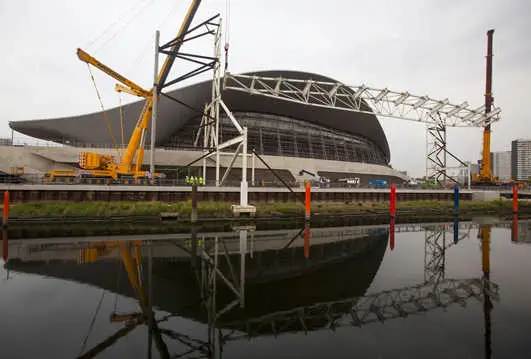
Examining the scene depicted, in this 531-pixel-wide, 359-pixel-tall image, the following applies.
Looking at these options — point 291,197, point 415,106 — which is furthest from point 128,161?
point 415,106

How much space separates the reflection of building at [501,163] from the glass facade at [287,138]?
163 m

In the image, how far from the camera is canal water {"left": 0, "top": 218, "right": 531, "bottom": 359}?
547 cm

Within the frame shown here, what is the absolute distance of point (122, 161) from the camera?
2578cm

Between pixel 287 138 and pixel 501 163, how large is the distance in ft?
611

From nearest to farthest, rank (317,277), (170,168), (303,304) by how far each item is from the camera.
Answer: (303,304) < (317,277) < (170,168)

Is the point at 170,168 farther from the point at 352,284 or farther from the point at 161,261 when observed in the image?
the point at 352,284

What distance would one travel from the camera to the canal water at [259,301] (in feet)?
18.0

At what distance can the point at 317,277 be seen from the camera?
9.73 meters

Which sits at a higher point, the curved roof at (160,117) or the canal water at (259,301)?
the curved roof at (160,117)

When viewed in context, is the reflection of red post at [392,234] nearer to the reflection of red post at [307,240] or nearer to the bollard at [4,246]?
the reflection of red post at [307,240]

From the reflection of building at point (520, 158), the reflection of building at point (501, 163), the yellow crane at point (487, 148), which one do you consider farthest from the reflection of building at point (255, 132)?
the reflection of building at point (501, 163)

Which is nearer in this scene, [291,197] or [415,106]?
[291,197]

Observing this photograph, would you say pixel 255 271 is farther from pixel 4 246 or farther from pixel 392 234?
pixel 4 246

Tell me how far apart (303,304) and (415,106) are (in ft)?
107
